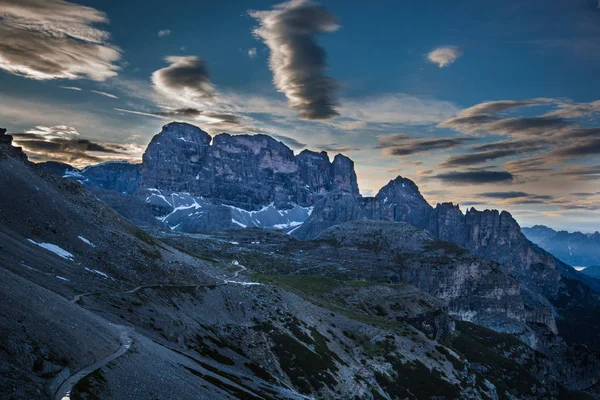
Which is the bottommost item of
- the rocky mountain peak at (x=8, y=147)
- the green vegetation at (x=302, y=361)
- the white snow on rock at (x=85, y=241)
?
the green vegetation at (x=302, y=361)

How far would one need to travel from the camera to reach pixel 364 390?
4237 inches

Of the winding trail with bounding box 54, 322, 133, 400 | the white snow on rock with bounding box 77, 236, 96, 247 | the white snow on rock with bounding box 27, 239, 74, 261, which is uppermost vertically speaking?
the white snow on rock with bounding box 77, 236, 96, 247

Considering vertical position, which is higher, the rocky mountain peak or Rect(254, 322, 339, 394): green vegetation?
the rocky mountain peak

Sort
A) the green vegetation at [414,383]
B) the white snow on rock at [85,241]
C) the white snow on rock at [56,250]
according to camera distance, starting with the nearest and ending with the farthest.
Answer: the white snow on rock at [56,250], the white snow on rock at [85,241], the green vegetation at [414,383]

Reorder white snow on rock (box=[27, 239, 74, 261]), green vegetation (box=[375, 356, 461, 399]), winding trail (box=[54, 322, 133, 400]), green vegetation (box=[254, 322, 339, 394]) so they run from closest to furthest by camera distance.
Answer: winding trail (box=[54, 322, 133, 400])
white snow on rock (box=[27, 239, 74, 261])
green vegetation (box=[254, 322, 339, 394])
green vegetation (box=[375, 356, 461, 399])

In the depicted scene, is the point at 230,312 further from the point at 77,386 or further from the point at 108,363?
the point at 77,386

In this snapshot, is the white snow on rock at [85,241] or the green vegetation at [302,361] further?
the white snow on rock at [85,241]

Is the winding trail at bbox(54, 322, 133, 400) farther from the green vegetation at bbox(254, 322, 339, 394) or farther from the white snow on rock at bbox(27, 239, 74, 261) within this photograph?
the green vegetation at bbox(254, 322, 339, 394)

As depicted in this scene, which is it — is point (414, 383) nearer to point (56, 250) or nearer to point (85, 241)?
point (85, 241)

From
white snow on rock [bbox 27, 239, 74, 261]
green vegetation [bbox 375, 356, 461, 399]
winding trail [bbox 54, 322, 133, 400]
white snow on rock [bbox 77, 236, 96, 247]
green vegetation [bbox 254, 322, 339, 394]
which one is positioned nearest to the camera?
winding trail [bbox 54, 322, 133, 400]

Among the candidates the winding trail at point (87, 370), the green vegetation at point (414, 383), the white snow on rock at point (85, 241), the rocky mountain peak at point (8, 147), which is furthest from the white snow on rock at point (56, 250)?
the green vegetation at point (414, 383)

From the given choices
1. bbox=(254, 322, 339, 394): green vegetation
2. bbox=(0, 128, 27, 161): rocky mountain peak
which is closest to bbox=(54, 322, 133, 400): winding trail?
bbox=(254, 322, 339, 394): green vegetation

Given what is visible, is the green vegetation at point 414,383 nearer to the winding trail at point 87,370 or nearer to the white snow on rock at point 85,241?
the white snow on rock at point 85,241

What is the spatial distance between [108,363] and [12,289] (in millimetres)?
12374
